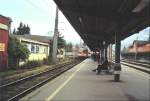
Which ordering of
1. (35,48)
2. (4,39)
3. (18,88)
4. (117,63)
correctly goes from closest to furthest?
(18,88) < (117,63) < (4,39) < (35,48)

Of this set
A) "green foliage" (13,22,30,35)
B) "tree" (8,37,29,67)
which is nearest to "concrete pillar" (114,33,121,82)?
"tree" (8,37,29,67)

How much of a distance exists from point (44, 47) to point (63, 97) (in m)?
60.3

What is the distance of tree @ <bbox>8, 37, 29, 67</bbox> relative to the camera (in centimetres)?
4384

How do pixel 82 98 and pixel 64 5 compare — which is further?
pixel 64 5

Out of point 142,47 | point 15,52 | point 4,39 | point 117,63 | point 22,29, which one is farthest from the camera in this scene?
point 22,29

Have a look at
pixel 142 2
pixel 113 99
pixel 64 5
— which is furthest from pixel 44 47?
pixel 113 99

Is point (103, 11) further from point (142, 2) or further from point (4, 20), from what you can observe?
point (4, 20)

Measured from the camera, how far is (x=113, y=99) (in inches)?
621

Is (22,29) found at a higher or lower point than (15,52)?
higher

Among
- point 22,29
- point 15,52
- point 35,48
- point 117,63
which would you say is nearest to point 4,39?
point 15,52

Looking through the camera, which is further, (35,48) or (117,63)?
(35,48)

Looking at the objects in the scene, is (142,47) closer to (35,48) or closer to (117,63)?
(35,48)

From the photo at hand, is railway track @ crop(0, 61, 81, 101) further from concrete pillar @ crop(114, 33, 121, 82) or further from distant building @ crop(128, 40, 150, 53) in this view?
distant building @ crop(128, 40, 150, 53)

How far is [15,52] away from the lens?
145 feet
